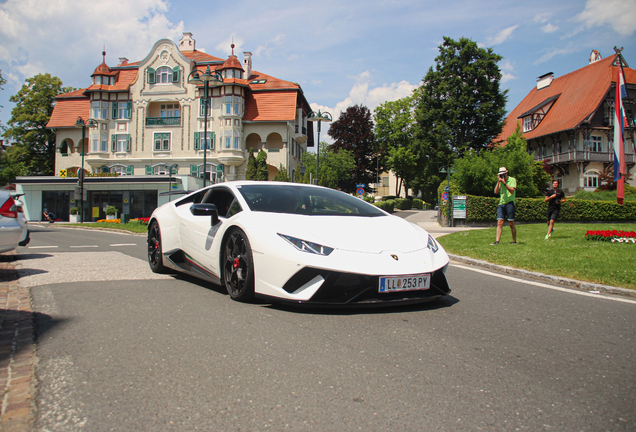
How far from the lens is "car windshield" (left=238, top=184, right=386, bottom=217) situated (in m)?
5.25

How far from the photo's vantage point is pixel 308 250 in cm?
421

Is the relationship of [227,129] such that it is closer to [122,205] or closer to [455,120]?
[122,205]

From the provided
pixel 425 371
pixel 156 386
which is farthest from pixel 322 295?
pixel 156 386

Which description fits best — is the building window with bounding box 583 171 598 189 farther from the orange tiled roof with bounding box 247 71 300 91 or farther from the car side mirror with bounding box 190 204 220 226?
the car side mirror with bounding box 190 204 220 226

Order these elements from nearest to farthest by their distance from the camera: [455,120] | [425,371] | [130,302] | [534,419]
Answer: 1. [534,419]
2. [425,371]
3. [130,302]
4. [455,120]

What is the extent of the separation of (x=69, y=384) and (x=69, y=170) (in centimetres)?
5199

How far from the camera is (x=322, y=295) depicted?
4164 millimetres

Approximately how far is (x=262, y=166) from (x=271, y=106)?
725 centimetres

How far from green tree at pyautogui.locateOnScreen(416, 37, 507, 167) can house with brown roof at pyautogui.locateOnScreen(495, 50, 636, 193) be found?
106 inches

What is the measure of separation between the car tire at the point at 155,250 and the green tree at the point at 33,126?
60.7 m

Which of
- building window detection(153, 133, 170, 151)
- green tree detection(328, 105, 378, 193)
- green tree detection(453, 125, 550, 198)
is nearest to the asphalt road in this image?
green tree detection(453, 125, 550, 198)

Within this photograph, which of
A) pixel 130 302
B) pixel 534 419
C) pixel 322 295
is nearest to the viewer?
pixel 534 419

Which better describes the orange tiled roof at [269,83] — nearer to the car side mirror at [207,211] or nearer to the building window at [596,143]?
the building window at [596,143]

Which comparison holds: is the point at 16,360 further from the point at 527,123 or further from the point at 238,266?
the point at 527,123
